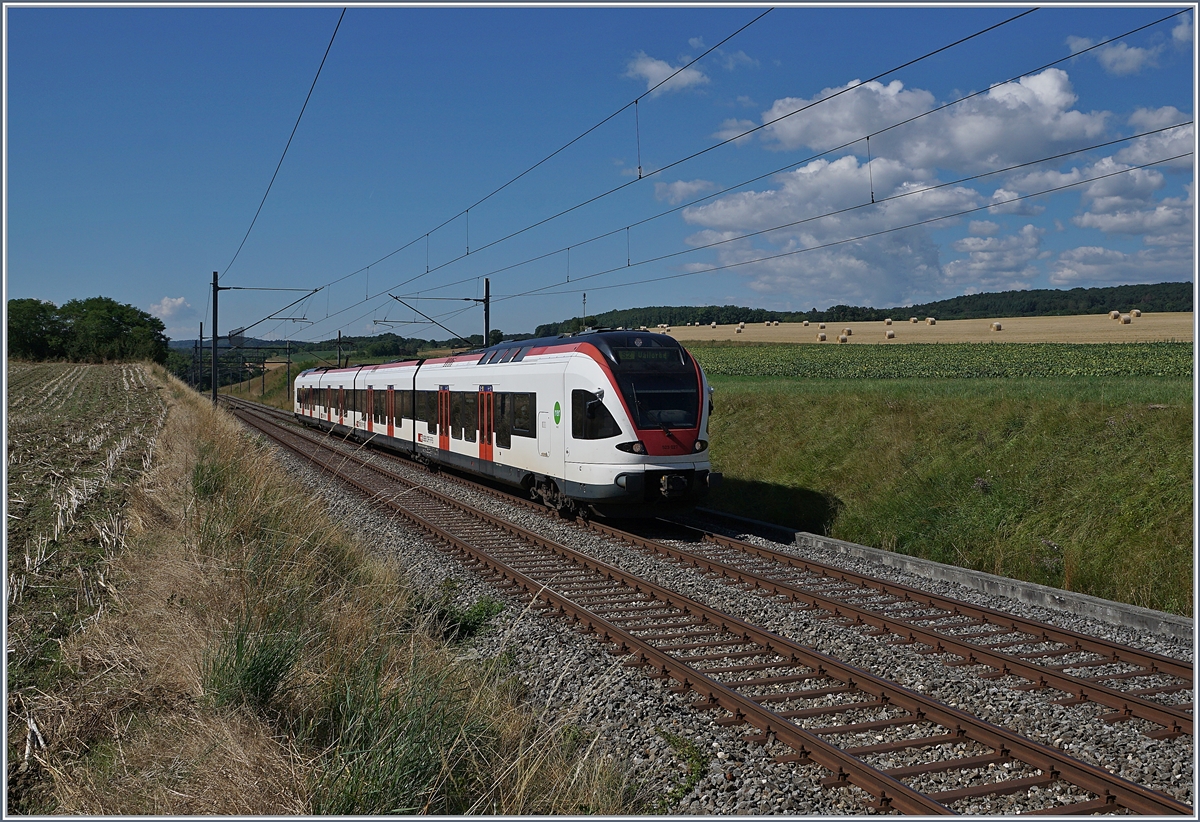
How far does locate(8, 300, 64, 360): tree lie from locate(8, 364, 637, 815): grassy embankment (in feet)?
251

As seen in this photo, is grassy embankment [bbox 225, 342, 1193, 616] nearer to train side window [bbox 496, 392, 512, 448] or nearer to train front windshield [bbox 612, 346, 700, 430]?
train front windshield [bbox 612, 346, 700, 430]

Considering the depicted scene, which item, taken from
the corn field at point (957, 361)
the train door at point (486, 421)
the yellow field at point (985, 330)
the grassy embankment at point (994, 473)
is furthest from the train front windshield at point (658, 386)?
the yellow field at point (985, 330)

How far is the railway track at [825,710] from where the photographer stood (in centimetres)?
502

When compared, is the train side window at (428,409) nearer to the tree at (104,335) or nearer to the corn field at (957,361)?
the corn field at (957,361)

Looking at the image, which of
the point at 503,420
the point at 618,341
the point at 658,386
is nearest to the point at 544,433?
the point at 503,420

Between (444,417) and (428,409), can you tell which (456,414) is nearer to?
(444,417)

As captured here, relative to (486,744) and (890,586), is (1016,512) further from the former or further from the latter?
(486,744)

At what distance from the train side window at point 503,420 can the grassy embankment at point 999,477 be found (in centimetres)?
460

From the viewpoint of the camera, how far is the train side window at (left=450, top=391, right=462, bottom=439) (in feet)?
65.1

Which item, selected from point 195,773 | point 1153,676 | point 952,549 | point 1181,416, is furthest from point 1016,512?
point 195,773

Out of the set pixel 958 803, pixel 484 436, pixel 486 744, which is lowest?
pixel 958 803

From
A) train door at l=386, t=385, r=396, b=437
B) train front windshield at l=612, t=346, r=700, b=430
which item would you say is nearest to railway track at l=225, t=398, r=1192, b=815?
train front windshield at l=612, t=346, r=700, b=430

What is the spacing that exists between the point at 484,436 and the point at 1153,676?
1334 cm

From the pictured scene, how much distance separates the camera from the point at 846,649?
7781 mm
